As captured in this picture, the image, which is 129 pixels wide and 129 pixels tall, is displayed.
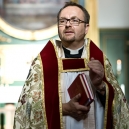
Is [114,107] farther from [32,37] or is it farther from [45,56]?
[32,37]

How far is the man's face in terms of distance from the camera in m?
1.46

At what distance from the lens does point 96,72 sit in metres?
1.38

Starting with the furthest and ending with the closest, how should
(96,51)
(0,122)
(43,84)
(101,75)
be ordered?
1. (0,122)
2. (96,51)
3. (43,84)
4. (101,75)

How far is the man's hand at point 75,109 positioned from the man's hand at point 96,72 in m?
0.10

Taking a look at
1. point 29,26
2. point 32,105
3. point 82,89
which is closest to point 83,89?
point 82,89

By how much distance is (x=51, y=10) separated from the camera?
3.31m

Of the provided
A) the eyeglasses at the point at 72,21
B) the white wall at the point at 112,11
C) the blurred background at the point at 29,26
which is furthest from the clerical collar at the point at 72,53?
the white wall at the point at 112,11

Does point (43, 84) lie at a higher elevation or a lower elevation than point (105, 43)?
lower

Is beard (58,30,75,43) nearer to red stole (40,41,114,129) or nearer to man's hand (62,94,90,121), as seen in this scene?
red stole (40,41,114,129)

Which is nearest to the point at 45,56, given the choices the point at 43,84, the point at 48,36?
the point at 43,84

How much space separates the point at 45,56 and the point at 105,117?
0.38m

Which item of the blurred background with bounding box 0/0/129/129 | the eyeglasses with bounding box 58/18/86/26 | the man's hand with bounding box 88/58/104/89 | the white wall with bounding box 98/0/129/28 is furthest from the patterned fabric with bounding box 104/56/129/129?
the white wall with bounding box 98/0/129/28

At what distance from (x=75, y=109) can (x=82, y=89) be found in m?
0.09

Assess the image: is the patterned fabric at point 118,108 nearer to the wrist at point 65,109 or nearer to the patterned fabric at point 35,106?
the patterned fabric at point 35,106
